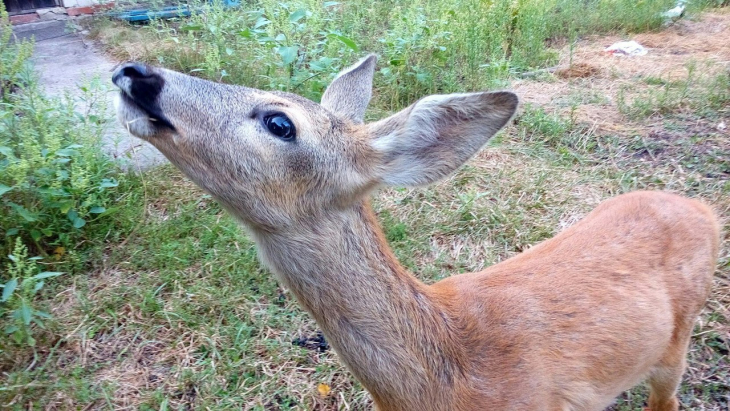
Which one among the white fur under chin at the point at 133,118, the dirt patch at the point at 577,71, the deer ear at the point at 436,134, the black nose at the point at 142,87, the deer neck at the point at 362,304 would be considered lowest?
the dirt patch at the point at 577,71

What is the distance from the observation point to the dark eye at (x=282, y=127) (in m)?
2.21

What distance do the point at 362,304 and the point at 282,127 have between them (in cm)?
75

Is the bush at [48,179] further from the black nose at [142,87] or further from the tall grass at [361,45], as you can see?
the black nose at [142,87]

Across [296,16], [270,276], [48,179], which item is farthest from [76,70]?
[270,276]

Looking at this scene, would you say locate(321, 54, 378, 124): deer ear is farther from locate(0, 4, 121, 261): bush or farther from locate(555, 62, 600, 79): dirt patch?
locate(555, 62, 600, 79): dirt patch

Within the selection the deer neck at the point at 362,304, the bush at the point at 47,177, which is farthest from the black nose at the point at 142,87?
the bush at the point at 47,177

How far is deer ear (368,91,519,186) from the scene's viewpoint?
6.86 feet

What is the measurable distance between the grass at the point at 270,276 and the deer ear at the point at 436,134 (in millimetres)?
1452

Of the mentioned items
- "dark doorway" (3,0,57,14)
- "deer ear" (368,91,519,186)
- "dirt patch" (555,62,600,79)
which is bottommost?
"dirt patch" (555,62,600,79)

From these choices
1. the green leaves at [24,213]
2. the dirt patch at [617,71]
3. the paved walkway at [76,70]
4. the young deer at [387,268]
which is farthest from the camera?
the dirt patch at [617,71]

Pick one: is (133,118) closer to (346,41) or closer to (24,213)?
(24,213)

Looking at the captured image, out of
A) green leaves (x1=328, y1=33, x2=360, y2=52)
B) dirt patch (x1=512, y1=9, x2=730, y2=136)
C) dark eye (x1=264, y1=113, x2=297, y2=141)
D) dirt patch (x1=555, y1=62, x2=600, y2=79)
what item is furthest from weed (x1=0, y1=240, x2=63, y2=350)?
dirt patch (x1=555, y1=62, x2=600, y2=79)

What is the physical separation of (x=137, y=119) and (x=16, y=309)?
1.70 metres

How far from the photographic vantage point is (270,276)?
12.4 feet
